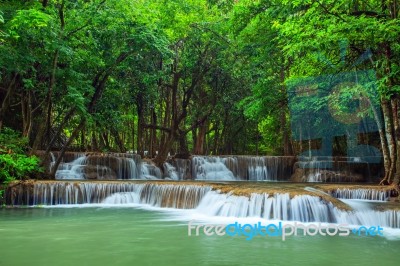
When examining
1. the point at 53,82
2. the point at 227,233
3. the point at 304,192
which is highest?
the point at 53,82

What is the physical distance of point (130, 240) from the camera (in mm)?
8305

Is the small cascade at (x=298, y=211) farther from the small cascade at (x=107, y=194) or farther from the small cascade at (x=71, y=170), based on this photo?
the small cascade at (x=71, y=170)

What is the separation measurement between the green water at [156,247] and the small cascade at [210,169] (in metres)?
13.0

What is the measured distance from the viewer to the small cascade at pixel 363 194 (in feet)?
41.6

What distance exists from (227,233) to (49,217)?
5.10m

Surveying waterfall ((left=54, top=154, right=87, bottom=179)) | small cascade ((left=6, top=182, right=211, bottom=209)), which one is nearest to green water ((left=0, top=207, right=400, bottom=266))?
small cascade ((left=6, top=182, right=211, bottom=209))

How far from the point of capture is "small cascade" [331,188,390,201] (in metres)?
12.7

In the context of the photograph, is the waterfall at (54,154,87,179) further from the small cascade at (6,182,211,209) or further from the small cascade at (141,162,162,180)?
the small cascade at (6,182,211,209)

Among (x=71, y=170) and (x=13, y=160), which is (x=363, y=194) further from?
(x=71, y=170)

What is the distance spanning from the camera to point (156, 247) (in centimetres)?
770

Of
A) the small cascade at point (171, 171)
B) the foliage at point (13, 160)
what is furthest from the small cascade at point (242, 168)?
the foliage at point (13, 160)

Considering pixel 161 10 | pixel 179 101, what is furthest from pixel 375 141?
pixel 161 10

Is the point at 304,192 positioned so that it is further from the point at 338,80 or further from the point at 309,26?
the point at 338,80

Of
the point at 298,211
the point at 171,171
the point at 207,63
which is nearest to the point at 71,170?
the point at 171,171
